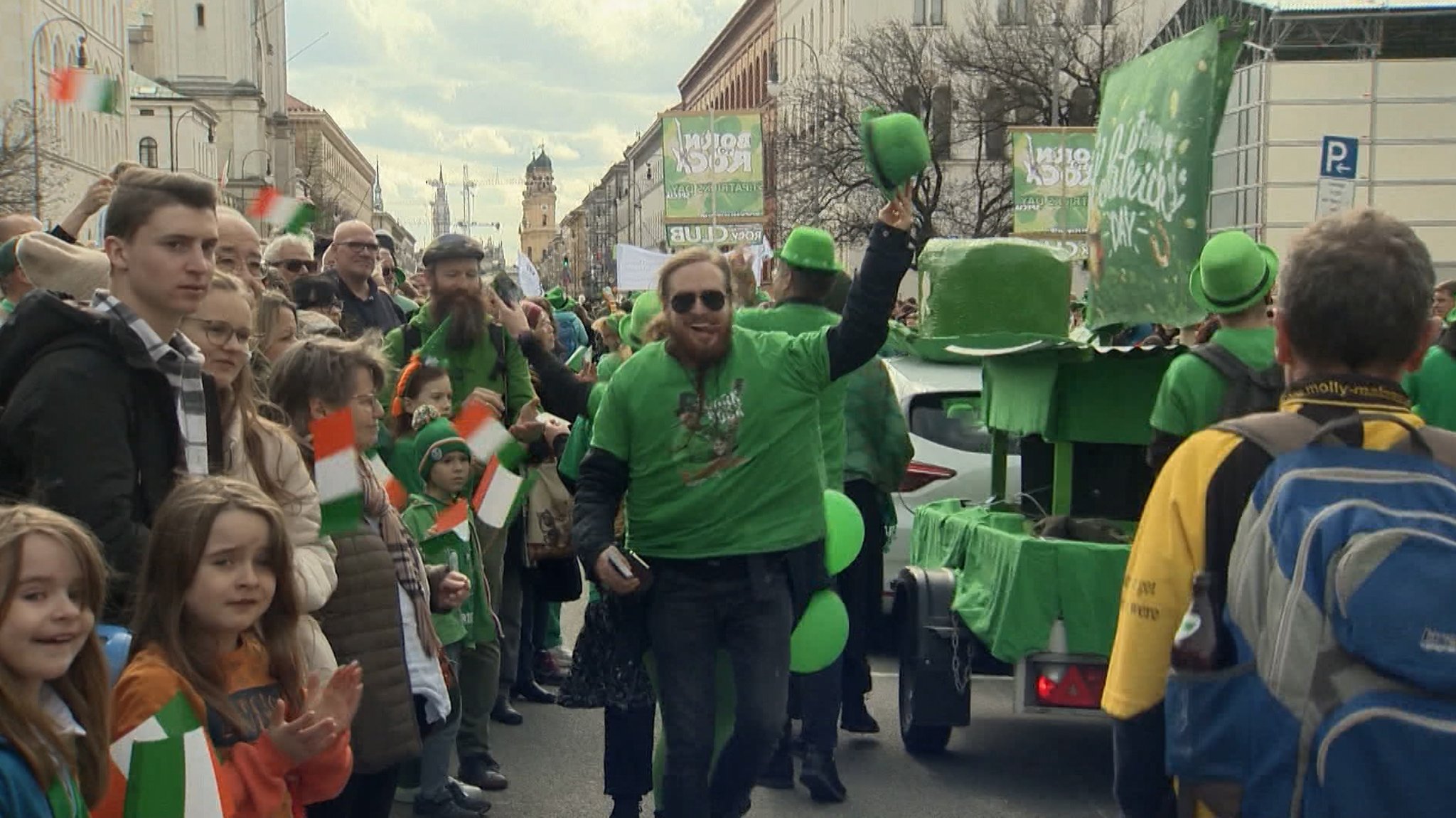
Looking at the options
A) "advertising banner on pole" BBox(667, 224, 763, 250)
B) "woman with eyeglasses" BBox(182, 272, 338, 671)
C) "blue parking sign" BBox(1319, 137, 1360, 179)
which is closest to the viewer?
"woman with eyeglasses" BBox(182, 272, 338, 671)

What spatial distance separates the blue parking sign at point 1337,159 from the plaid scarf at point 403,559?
10666mm

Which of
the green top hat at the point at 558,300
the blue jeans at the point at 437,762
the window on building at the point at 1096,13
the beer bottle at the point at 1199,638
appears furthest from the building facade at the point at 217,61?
the beer bottle at the point at 1199,638

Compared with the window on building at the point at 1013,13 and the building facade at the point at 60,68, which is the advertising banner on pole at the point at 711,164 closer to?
the window on building at the point at 1013,13

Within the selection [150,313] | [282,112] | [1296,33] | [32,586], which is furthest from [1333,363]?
[282,112]

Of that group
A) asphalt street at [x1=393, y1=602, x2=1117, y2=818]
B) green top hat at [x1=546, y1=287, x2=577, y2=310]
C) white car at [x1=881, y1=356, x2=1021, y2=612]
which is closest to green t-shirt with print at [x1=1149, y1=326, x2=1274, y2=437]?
asphalt street at [x1=393, y1=602, x2=1117, y2=818]

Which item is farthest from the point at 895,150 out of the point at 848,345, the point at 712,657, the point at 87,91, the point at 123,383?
the point at 87,91

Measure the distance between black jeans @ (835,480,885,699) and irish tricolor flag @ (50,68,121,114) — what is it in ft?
14.1

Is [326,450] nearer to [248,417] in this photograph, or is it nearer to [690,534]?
[248,417]

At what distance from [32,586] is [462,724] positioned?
13.6 ft

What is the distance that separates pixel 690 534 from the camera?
5.10 metres

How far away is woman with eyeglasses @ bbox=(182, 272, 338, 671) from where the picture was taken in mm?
4211

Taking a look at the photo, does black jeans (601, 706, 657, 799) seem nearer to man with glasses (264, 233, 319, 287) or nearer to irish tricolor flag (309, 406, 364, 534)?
irish tricolor flag (309, 406, 364, 534)

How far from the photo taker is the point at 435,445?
6.40 meters

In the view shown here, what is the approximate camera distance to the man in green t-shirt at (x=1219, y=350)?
556 cm
